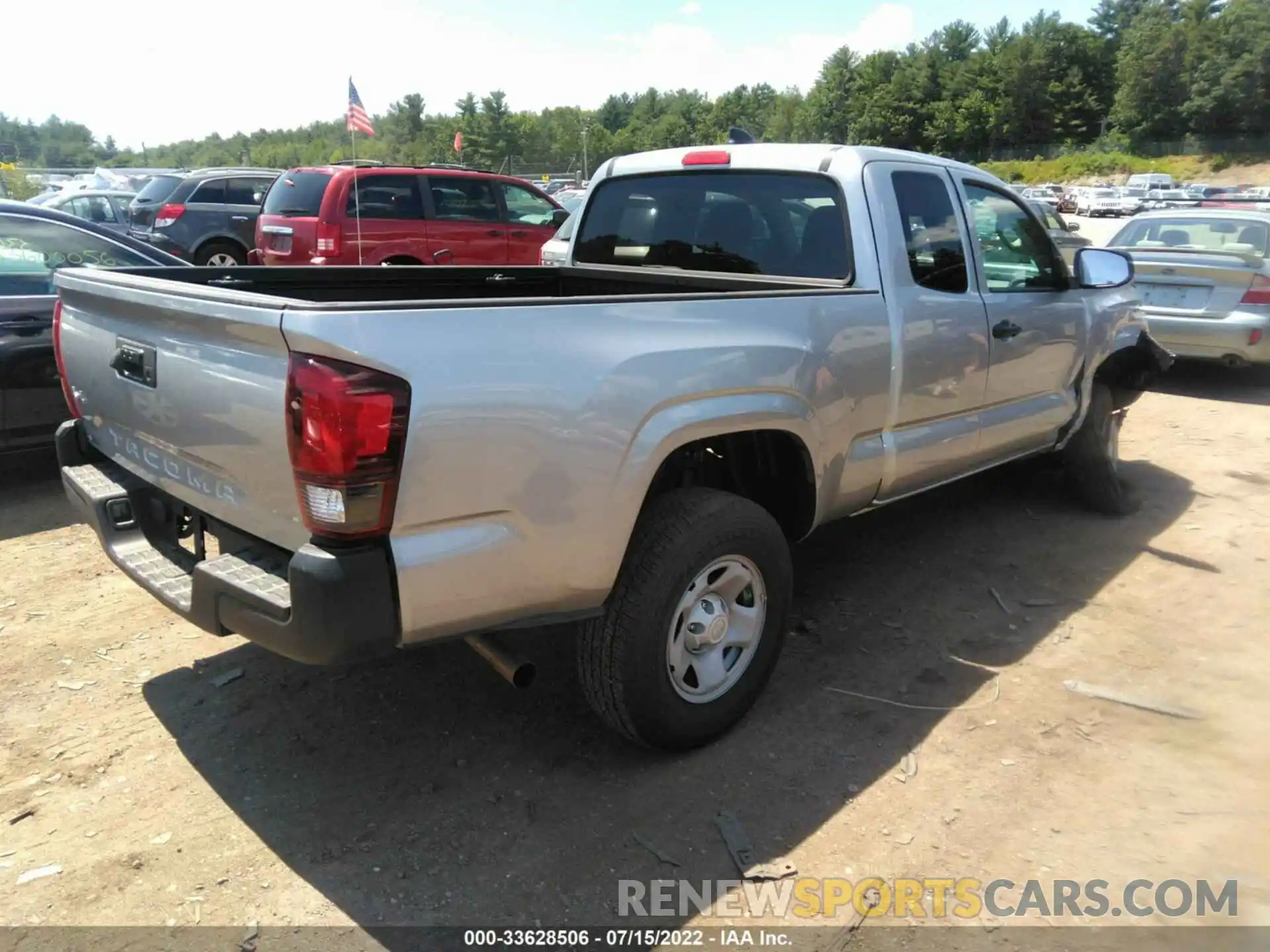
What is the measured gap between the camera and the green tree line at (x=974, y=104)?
82.4 metres

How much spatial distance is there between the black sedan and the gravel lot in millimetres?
960

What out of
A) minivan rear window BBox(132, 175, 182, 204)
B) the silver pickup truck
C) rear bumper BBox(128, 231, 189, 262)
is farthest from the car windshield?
minivan rear window BBox(132, 175, 182, 204)

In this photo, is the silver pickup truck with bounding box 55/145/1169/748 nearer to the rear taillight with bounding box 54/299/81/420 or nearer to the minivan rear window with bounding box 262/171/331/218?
the rear taillight with bounding box 54/299/81/420

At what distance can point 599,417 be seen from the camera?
249cm

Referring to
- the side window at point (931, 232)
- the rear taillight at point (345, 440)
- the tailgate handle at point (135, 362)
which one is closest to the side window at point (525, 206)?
the side window at point (931, 232)

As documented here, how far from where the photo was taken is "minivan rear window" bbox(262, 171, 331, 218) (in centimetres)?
1034

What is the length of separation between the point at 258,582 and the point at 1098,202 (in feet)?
172

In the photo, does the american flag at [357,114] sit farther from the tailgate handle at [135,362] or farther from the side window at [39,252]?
the tailgate handle at [135,362]

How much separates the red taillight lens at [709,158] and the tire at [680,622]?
1.80 meters

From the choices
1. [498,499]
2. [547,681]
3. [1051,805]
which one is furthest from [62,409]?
[1051,805]

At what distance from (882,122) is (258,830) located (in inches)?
4385

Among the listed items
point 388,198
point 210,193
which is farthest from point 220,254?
point 388,198

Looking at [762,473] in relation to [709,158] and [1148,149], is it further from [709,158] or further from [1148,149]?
[1148,149]

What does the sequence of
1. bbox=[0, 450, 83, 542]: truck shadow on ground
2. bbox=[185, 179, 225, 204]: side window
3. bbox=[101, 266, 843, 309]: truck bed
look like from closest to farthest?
bbox=[101, 266, 843, 309]: truck bed < bbox=[0, 450, 83, 542]: truck shadow on ground < bbox=[185, 179, 225, 204]: side window
